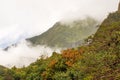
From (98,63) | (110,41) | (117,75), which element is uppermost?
(110,41)

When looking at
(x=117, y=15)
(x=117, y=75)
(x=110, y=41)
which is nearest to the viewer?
(x=117, y=75)

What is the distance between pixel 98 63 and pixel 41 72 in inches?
1428

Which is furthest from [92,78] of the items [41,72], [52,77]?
[41,72]

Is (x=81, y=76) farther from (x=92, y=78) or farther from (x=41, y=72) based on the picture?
(x=41, y=72)

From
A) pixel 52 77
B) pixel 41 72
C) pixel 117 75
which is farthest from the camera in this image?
pixel 41 72

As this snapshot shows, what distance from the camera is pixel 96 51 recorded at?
4278 cm

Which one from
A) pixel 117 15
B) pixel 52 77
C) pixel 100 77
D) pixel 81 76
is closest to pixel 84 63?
pixel 81 76

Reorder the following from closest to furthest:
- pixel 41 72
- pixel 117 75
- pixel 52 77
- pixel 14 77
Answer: pixel 117 75 → pixel 52 77 → pixel 41 72 → pixel 14 77

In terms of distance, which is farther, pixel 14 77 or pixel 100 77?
pixel 14 77

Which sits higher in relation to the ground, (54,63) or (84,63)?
(54,63)

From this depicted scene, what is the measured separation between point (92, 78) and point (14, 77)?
6296cm

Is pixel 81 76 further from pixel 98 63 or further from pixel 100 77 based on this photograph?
pixel 100 77

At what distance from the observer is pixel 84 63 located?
43.3 metres

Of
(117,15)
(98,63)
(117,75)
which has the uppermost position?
(117,15)
